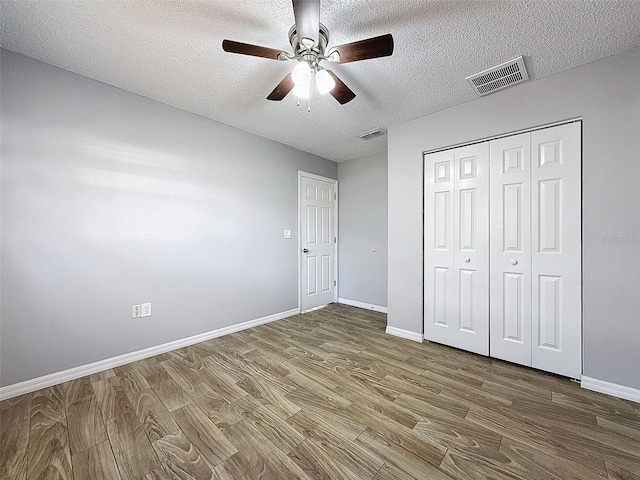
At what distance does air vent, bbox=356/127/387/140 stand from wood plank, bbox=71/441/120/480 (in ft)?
11.6

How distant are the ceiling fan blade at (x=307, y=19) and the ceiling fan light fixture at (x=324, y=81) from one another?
0.63 ft

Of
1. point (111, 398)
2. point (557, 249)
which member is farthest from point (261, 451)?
point (557, 249)

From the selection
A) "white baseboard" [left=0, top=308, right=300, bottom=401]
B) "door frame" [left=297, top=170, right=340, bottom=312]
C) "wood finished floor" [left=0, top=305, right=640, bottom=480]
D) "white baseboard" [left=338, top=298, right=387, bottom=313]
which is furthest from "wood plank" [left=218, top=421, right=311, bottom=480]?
"white baseboard" [left=338, top=298, right=387, bottom=313]

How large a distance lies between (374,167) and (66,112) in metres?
3.53

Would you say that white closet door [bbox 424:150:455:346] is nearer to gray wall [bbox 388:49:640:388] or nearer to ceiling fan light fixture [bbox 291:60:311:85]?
gray wall [bbox 388:49:640:388]

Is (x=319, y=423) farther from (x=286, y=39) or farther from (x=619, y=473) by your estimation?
(x=286, y=39)

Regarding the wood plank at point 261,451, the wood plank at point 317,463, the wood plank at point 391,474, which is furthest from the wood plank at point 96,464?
the wood plank at point 391,474

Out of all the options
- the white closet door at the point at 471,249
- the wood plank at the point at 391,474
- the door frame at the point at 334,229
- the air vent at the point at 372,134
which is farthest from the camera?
the door frame at the point at 334,229

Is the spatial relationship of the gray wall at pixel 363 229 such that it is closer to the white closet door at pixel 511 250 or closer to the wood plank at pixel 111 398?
the white closet door at pixel 511 250

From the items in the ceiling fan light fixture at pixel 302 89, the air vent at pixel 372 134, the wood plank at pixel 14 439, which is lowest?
the wood plank at pixel 14 439

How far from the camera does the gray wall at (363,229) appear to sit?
3922 millimetres

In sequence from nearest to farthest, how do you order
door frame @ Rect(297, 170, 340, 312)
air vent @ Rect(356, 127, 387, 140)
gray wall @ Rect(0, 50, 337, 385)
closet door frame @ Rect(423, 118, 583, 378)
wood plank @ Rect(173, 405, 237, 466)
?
1. wood plank @ Rect(173, 405, 237, 466)
2. gray wall @ Rect(0, 50, 337, 385)
3. closet door frame @ Rect(423, 118, 583, 378)
4. air vent @ Rect(356, 127, 387, 140)
5. door frame @ Rect(297, 170, 340, 312)

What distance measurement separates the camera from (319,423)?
1.54 metres

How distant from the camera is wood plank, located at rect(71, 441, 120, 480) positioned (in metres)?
1.21
